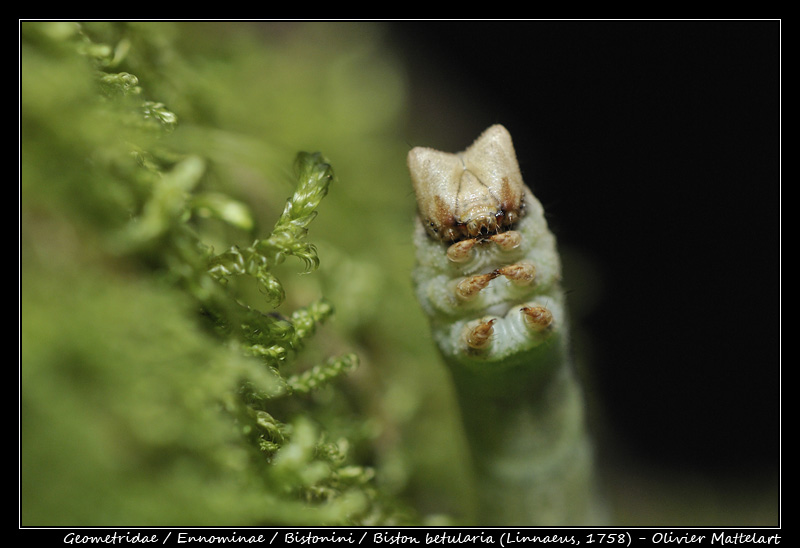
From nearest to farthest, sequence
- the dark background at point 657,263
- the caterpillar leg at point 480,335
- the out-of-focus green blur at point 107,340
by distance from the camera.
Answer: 1. the out-of-focus green blur at point 107,340
2. the caterpillar leg at point 480,335
3. the dark background at point 657,263

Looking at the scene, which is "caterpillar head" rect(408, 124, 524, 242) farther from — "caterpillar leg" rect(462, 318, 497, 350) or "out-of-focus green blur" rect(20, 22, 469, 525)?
"out-of-focus green blur" rect(20, 22, 469, 525)

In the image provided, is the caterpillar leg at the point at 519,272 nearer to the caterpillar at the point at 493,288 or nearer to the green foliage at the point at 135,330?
the caterpillar at the point at 493,288

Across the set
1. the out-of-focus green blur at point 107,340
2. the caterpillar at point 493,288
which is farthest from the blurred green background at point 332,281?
the caterpillar at point 493,288

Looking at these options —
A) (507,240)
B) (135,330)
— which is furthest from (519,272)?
(135,330)

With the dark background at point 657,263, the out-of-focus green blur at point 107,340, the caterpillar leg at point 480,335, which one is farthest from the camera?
the dark background at point 657,263

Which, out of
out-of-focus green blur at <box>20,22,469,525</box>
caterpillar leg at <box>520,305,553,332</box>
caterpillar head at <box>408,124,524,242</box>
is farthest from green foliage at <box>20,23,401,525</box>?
caterpillar leg at <box>520,305,553,332</box>

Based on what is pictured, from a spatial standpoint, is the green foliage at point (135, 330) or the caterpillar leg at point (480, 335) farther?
the caterpillar leg at point (480, 335)

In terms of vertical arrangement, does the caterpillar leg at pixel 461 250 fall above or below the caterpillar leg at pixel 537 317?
above
